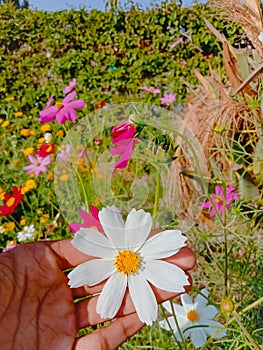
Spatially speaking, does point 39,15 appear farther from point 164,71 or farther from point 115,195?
point 115,195

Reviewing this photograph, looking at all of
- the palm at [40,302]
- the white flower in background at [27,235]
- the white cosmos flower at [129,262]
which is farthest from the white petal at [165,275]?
the white flower in background at [27,235]

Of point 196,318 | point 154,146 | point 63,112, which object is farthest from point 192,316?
point 63,112

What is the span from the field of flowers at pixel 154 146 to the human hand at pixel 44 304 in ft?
0.18

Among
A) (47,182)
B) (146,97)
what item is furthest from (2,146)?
(146,97)

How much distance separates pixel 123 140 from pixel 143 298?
0.47 feet

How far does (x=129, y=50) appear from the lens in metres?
2.72

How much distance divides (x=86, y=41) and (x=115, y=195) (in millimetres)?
2424

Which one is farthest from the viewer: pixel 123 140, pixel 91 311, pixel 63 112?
pixel 63 112

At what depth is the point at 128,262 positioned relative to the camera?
0.50m

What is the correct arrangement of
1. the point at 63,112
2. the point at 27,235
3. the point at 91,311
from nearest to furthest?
the point at 91,311
the point at 63,112
the point at 27,235

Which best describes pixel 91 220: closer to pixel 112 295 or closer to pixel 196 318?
pixel 112 295

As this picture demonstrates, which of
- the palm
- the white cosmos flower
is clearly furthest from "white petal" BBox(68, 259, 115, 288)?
the palm

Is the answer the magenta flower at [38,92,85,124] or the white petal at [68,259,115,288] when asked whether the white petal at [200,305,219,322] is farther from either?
the magenta flower at [38,92,85,124]

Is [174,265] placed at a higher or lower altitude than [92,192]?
lower
